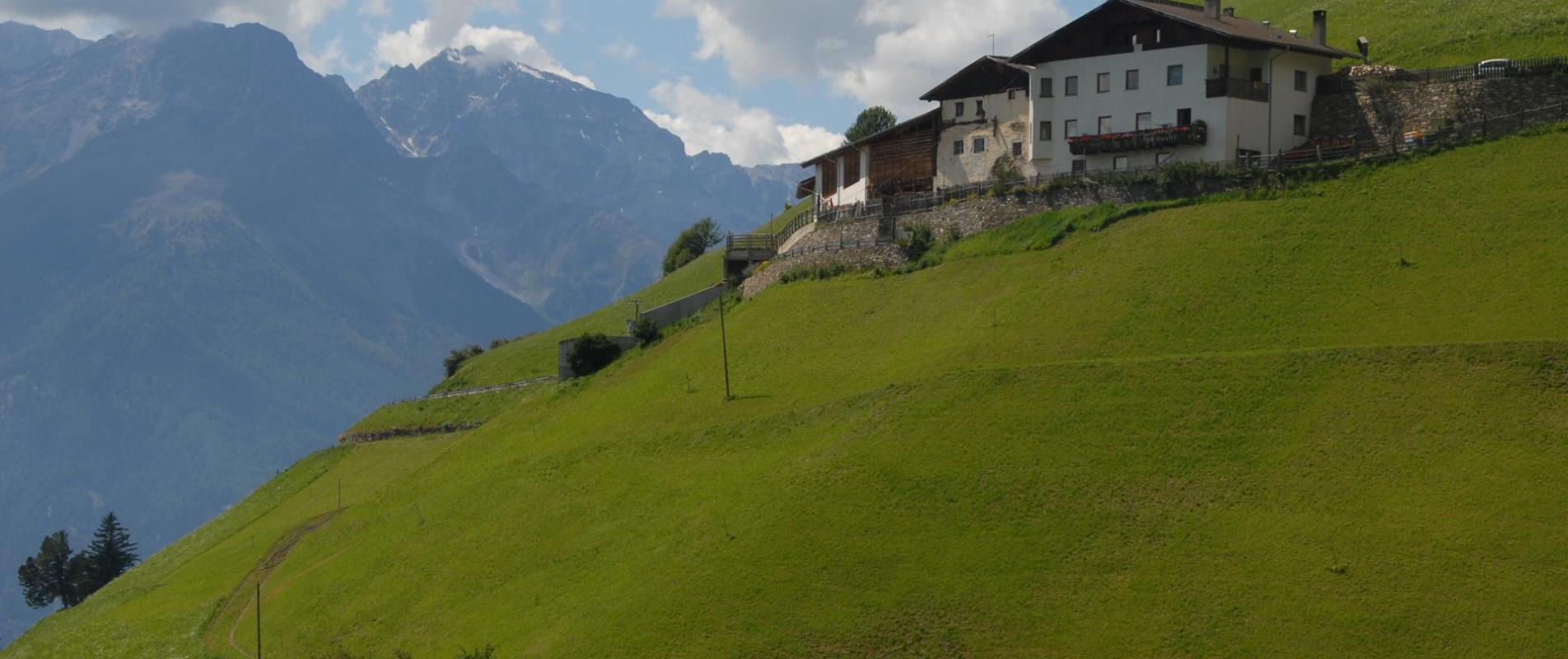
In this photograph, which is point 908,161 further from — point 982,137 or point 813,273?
point 813,273

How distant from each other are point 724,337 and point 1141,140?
23.4m

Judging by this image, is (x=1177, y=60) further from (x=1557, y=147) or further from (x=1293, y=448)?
(x=1293, y=448)

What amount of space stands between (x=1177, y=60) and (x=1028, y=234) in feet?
38.2

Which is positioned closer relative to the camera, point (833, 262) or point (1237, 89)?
point (1237, 89)

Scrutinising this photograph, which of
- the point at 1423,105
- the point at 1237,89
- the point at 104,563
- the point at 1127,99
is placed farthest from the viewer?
the point at 104,563

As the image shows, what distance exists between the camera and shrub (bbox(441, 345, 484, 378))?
137 metres

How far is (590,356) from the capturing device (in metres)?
102

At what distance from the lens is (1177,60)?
89562 mm

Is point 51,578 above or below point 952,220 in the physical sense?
below

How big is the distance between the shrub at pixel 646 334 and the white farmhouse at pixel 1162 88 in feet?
78.0

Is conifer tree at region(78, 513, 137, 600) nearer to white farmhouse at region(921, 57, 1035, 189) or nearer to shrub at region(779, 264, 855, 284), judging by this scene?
shrub at region(779, 264, 855, 284)

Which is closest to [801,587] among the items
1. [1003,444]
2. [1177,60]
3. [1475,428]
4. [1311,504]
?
[1003,444]

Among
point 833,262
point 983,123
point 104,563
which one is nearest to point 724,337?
point 833,262

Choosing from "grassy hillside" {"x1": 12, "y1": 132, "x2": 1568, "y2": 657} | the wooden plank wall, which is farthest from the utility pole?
the wooden plank wall
